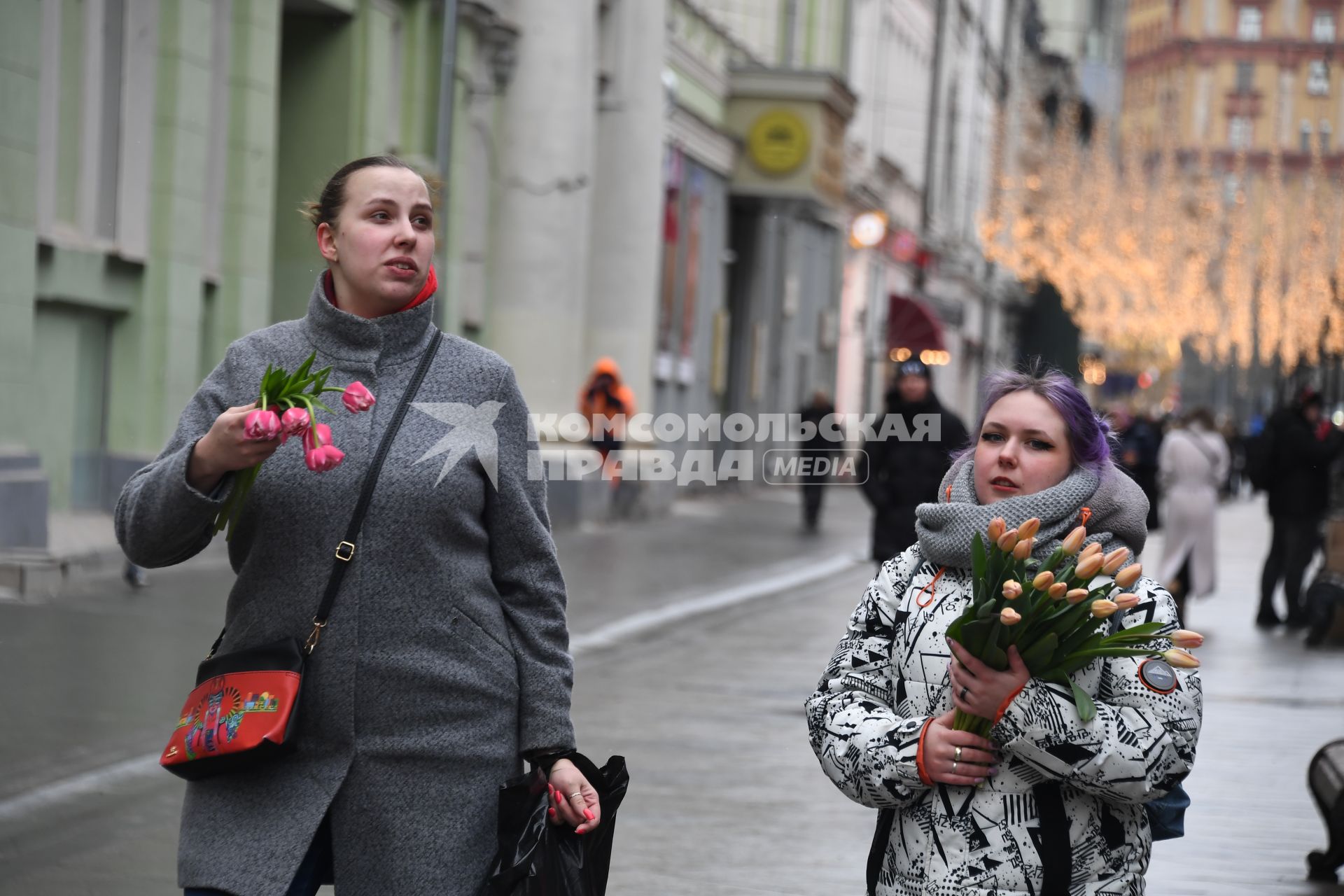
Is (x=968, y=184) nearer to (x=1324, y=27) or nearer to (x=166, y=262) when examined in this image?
(x=1324, y=27)

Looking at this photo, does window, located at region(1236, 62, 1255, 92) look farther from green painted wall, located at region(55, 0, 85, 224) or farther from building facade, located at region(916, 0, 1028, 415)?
green painted wall, located at region(55, 0, 85, 224)

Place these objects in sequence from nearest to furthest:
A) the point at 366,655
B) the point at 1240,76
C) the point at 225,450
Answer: the point at 225,450 < the point at 366,655 < the point at 1240,76

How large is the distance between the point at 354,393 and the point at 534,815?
79 cm

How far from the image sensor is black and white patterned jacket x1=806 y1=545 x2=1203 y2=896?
3.49 metres

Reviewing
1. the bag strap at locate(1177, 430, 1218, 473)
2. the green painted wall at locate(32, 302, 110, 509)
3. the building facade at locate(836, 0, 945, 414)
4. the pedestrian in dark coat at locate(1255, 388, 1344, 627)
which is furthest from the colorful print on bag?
the building facade at locate(836, 0, 945, 414)

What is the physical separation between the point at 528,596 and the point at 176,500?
66cm

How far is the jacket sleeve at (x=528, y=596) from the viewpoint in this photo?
3633mm

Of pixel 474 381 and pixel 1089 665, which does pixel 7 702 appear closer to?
pixel 474 381

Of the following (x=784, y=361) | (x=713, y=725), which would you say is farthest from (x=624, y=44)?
(x=713, y=725)

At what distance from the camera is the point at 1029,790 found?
3576 mm

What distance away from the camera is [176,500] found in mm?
3367

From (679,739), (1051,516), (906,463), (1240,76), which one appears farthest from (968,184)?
(1051,516)

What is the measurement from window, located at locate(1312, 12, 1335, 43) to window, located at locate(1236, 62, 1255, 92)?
962 cm

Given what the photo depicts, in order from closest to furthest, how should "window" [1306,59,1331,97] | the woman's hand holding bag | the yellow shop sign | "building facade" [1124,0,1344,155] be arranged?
1. the woman's hand holding bag
2. "window" [1306,59,1331,97]
3. "building facade" [1124,0,1344,155]
4. the yellow shop sign
